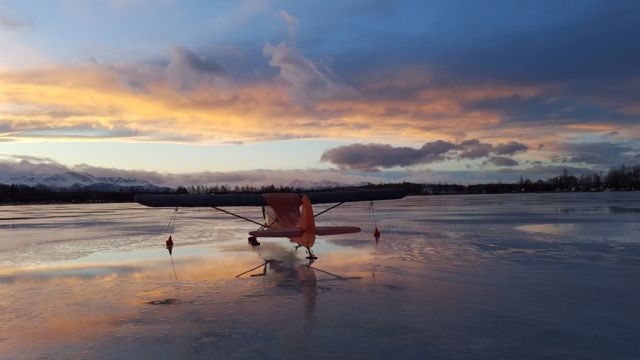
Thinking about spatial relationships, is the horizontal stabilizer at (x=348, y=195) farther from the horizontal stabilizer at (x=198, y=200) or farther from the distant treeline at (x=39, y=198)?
the distant treeline at (x=39, y=198)

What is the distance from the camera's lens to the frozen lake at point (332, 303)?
4.77 meters

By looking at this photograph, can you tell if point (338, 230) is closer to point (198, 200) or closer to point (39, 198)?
point (198, 200)

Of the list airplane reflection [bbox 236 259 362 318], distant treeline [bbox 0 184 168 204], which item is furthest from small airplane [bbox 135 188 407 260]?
distant treeline [bbox 0 184 168 204]

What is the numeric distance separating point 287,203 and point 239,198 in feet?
4.18

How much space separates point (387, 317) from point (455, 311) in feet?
2.91

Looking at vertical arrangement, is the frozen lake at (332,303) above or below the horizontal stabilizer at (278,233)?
below

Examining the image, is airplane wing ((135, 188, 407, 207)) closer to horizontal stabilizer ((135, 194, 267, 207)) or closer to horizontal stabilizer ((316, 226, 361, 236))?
horizontal stabilizer ((135, 194, 267, 207))

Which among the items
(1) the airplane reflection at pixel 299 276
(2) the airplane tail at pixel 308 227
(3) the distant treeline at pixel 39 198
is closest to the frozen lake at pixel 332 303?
(1) the airplane reflection at pixel 299 276

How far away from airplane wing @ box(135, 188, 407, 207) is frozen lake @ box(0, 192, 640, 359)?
1.25 metres

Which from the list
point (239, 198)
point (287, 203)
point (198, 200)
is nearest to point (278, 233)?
point (198, 200)

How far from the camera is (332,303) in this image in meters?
6.61

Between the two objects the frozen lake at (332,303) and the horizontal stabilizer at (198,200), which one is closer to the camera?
the frozen lake at (332,303)

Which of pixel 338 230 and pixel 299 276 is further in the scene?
pixel 338 230

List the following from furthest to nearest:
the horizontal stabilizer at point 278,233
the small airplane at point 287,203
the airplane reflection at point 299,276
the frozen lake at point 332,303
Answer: the small airplane at point 287,203 < the horizontal stabilizer at point 278,233 < the airplane reflection at point 299,276 < the frozen lake at point 332,303
